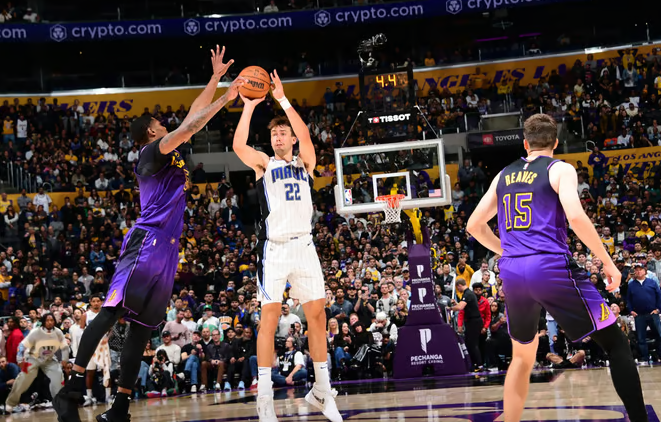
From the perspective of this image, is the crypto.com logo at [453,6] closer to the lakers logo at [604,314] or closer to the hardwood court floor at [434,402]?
the hardwood court floor at [434,402]

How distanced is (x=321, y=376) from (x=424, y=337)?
6901 mm

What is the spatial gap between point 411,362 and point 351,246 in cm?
731

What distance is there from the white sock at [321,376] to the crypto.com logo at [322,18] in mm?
23039

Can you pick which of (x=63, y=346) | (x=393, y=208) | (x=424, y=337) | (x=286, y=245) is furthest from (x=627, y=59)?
(x=286, y=245)

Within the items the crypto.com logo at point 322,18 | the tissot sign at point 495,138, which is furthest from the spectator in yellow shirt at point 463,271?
the crypto.com logo at point 322,18

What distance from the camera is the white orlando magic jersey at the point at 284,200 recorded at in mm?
6832

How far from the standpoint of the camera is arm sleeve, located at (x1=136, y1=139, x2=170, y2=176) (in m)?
5.88

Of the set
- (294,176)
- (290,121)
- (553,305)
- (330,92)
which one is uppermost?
(330,92)

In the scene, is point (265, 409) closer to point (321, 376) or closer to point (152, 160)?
point (321, 376)

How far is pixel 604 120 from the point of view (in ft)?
82.6

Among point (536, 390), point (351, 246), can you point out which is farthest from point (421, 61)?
point (536, 390)

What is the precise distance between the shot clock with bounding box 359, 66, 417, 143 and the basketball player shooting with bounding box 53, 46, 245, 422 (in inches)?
357

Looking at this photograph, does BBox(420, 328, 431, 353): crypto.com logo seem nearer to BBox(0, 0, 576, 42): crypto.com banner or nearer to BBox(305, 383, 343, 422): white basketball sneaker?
BBox(305, 383, 343, 422): white basketball sneaker

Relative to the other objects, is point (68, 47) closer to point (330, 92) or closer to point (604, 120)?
point (330, 92)
